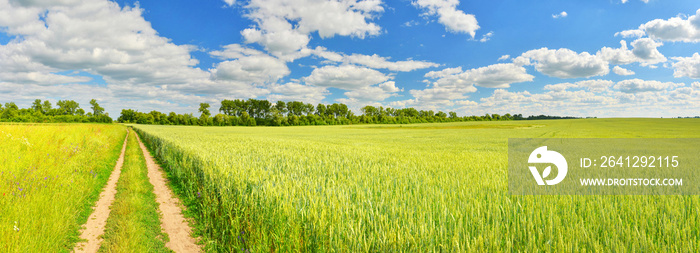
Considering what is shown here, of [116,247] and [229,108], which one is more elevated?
[229,108]

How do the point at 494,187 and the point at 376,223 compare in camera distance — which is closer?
the point at 376,223

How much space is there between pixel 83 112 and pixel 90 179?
215 metres

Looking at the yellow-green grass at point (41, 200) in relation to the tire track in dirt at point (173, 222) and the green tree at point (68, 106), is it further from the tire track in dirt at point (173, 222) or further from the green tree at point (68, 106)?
the green tree at point (68, 106)

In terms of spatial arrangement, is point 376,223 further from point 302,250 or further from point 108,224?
point 108,224

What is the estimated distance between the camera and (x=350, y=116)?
505 feet

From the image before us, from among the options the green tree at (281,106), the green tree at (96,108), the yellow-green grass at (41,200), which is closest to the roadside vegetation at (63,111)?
the green tree at (96,108)

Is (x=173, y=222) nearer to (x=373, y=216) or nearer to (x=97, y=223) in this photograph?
(x=97, y=223)

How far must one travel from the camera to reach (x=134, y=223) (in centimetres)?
627

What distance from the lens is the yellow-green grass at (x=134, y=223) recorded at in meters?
5.31

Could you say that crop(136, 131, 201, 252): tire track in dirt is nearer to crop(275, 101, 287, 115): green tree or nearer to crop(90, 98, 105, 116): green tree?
crop(275, 101, 287, 115): green tree

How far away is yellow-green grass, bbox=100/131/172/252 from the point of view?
209 inches

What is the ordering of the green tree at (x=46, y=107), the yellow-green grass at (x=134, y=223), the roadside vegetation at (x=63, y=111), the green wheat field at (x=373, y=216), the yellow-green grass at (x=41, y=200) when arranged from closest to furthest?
1. the green wheat field at (x=373, y=216)
2. the yellow-green grass at (x=41, y=200)
3. the yellow-green grass at (x=134, y=223)
4. the roadside vegetation at (x=63, y=111)
5. the green tree at (x=46, y=107)

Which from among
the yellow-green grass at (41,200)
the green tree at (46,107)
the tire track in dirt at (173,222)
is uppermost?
the green tree at (46,107)

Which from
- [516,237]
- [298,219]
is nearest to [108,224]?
[298,219]
